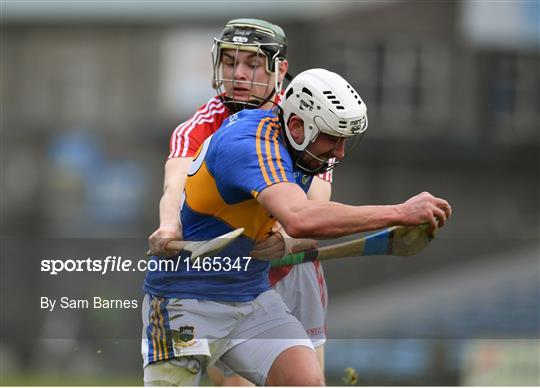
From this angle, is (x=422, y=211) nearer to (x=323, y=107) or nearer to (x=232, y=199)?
(x=323, y=107)

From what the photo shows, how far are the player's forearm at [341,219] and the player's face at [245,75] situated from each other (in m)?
1.34

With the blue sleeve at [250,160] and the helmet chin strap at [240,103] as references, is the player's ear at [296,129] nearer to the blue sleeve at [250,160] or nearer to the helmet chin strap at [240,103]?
the blue sleeve at [250,160]

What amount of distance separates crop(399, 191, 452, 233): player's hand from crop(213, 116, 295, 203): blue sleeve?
0.44m

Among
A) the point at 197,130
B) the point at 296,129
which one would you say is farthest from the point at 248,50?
the point at 296,129

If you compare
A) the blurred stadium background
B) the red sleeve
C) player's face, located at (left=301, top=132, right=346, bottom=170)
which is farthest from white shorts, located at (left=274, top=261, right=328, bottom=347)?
the blurred stadium background

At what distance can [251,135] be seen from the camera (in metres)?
5.09

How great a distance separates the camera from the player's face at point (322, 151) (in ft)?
17.0

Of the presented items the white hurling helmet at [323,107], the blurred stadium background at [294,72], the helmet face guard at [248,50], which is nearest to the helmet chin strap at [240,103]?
the helmet face guard at [248,50]

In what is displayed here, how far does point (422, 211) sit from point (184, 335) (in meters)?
1.09

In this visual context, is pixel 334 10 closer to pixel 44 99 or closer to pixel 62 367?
pixel 44 99

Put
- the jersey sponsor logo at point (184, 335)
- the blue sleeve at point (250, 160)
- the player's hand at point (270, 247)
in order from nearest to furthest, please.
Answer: the blue sleeve at point (250, 160)
the jersey sponsor logo at point (184, 335)
the player's hand at point (270, 247)

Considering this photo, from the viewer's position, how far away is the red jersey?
6.11 metres

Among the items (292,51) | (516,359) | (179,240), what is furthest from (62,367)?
(292,51)

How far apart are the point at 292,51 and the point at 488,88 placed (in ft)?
13.5
